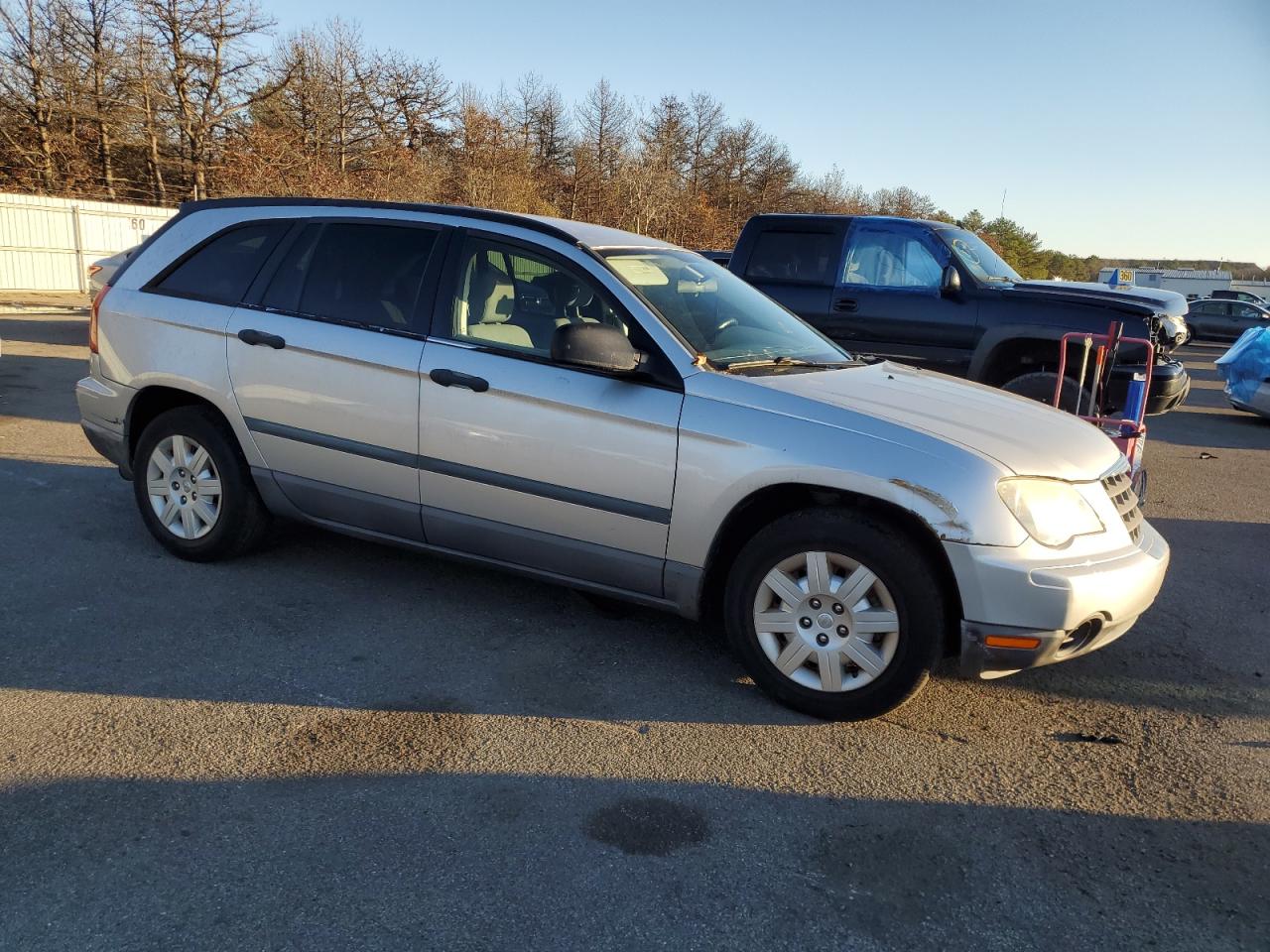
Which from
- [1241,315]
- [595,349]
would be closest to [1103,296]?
[595,349]

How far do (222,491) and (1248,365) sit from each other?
42.8 ft

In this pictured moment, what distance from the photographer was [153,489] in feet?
17.2

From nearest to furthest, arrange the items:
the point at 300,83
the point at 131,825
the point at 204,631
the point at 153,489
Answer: the point at 131,825, the point at 204,631, the point at 153,489, the point at 300,83

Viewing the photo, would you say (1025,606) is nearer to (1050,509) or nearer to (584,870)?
(1050,509)

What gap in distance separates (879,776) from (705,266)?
2.71 metres

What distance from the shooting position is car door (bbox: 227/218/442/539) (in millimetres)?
4480

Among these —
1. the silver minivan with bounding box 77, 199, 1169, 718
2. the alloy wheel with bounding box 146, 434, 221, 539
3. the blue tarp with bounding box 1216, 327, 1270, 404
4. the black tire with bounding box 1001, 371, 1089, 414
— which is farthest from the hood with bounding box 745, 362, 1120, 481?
the blue tarp with bounding box 1216, 327, 1270, 404

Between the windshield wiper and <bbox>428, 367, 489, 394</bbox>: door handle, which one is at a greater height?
the windshield wiper

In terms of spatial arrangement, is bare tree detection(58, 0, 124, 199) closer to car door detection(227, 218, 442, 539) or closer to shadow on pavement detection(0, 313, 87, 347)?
shadow on pavement detection(0, 313, 87, 347)

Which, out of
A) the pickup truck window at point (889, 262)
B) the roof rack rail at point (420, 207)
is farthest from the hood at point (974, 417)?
the pickup truck window at point (889, 262)

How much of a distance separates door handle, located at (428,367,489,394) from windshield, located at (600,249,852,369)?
750 mm

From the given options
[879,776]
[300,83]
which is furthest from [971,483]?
[300,83]

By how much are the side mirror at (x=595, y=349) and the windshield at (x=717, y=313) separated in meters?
0.30

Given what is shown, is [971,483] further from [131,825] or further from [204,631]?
[204,631]
